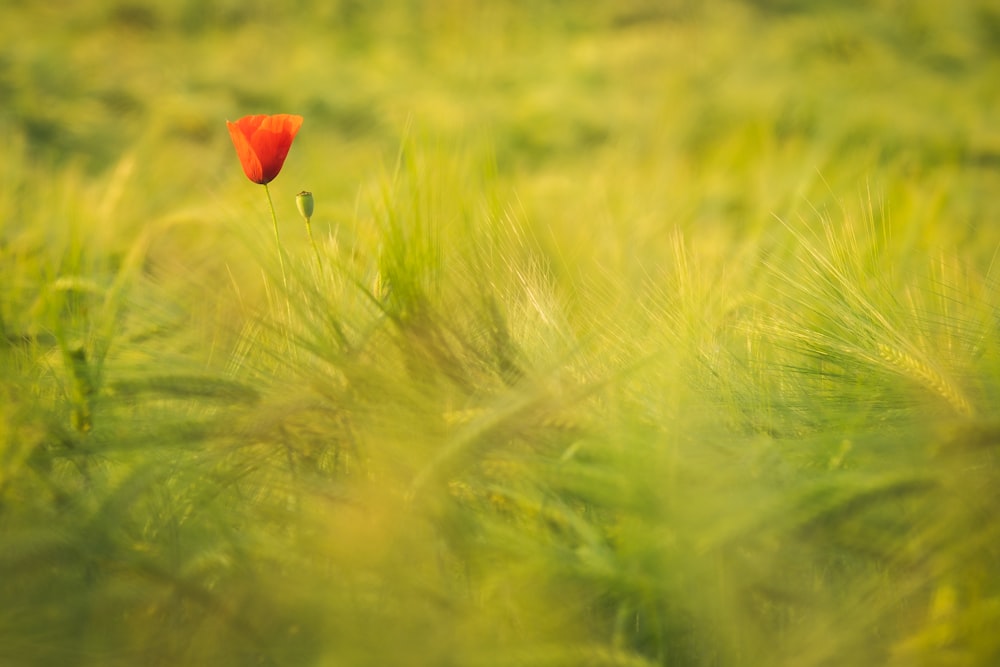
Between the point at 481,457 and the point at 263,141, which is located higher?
the point at 263,141

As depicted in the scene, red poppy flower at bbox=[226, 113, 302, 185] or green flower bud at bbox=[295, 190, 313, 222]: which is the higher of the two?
red poppy flower at bbox=[226, 113, 302, 185]

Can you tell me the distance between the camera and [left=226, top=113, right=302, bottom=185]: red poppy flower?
558 millimetres

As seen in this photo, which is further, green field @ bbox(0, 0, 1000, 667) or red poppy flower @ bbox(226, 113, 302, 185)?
red poppy flower @ bbox(226, 113, 302, 185)

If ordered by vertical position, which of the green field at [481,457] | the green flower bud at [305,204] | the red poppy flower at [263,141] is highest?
the red poppy flower at [263,141]

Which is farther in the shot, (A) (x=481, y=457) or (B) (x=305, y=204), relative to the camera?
(B) (x=305, y=204)

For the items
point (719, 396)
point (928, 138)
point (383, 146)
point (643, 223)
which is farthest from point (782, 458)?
point (928, 138)

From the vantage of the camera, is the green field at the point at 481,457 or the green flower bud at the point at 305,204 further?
the green flower bud at the point at 305,204

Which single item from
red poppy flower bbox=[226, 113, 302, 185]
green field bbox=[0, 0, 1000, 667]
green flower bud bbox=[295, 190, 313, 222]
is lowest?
green field bbox=[0, 0, 1000, 667]

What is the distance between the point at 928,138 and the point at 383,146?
1149mm

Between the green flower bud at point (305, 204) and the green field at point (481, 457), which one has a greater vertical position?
the green flower bud at point (305, 204)

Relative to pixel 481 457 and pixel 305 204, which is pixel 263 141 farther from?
pixel 481 457

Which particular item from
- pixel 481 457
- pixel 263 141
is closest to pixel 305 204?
pixel 263 141

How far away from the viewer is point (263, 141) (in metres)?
0.56

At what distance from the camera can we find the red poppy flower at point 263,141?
0.56 m
